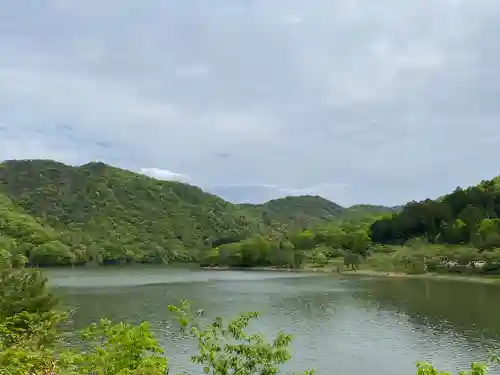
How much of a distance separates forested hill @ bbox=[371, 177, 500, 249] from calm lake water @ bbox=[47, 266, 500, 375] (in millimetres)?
38143

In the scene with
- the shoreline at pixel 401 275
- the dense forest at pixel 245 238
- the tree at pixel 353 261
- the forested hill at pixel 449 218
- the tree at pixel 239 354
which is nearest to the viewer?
the tree at pixel 239 354

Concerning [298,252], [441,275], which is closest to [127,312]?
[441,275]

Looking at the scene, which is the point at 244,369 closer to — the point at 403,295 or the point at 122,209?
the point at 403,295

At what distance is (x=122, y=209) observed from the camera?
197250 mm

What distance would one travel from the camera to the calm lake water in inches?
1134

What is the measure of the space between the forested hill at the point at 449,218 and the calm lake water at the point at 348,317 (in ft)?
125

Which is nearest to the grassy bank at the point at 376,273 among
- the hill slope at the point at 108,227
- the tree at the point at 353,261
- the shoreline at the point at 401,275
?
the shoreline at the point at 401,275

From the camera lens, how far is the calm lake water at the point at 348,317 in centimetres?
2881

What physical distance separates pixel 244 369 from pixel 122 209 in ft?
636

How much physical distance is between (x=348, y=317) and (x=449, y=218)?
80.3 meters

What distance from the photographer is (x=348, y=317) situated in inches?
1735

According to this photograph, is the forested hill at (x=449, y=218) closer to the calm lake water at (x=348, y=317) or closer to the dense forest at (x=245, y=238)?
the dense forest at (x=245, y=238)

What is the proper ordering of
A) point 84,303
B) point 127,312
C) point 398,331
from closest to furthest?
point 398,331, point 127,312, point 84,303

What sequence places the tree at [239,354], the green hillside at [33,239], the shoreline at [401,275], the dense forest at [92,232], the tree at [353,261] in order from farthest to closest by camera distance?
the dense forest at [92,232] < the green hillside at [33,239] < the tree at [353,261] < the shoreline at [401,275] < the tree at [239,354]
